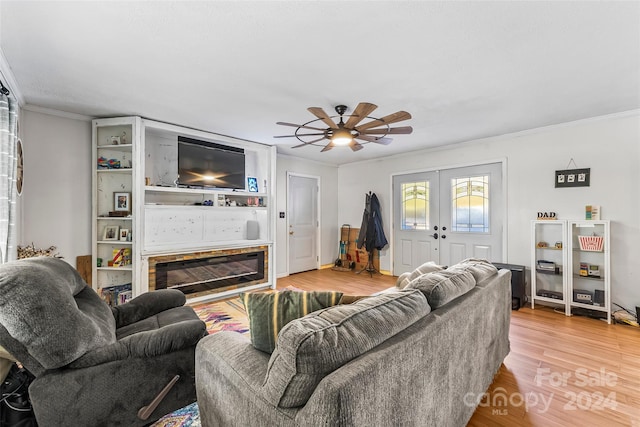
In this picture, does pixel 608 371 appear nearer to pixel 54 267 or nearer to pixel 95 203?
pixel 54 267

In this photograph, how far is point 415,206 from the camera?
5.23 m

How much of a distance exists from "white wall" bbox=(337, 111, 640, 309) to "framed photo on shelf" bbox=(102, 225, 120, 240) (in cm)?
405

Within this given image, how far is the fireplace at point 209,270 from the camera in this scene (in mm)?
3615

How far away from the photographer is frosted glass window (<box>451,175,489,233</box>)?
4.40 metres

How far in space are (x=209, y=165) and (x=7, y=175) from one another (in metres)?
2.12

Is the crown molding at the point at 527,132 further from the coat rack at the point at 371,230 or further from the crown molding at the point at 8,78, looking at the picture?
the crown molding at the point at 8,78

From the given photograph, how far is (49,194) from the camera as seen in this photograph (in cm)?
326

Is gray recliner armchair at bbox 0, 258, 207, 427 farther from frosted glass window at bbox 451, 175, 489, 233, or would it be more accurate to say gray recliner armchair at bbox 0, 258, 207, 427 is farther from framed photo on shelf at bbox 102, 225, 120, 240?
frosted glass window at bbox 451, 175, 489, 233

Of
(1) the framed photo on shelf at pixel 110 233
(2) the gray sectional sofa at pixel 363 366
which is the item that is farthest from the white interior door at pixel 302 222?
(2) the gray sectional sofa at pixel 363 366

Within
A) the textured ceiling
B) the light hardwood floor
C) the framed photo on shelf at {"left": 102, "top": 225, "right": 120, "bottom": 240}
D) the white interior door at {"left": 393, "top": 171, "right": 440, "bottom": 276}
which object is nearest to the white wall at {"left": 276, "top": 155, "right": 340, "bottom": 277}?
the white interior door at {"left": 393, "top": 171, "right": 440, "bottom": 276}

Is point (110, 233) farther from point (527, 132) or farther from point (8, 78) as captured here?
point (527, 132)

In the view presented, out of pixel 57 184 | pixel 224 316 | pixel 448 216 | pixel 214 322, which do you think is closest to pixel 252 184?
pixel 224 316

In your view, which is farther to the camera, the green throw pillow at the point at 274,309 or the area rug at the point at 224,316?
the area rug at the point at 224,316

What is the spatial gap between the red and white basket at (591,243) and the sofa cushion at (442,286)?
2.79 metres
